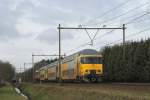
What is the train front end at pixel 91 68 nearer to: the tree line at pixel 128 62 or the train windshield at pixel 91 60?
the train windshield at pixel 91 60

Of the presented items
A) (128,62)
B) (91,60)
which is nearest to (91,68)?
(91,60)

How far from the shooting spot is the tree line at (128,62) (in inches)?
1865

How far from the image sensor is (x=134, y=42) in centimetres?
5197

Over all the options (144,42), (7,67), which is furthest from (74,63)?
(7,67)

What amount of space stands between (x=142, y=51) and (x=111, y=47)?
40.7ft

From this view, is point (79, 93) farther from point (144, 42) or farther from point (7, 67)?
point (7, 67)

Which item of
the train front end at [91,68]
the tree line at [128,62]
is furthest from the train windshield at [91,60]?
the tree line at [128,62]

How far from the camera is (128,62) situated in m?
52.3

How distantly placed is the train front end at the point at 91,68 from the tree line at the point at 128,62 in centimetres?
304

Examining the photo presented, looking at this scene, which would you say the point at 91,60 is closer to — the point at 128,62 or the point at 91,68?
the point at 91,68

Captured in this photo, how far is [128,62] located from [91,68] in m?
4.18

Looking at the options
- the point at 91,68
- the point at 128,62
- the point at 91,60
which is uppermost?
the point at 91,60

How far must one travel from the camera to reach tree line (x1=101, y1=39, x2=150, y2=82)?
4738 centimetres

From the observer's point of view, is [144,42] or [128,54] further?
[128,54]
